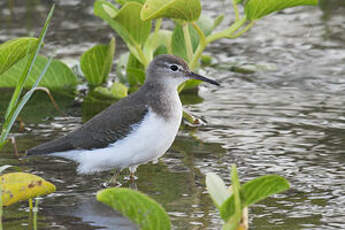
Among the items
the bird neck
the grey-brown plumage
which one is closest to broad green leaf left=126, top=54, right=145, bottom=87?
the bird neck

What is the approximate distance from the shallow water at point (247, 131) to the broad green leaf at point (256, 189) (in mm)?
1001

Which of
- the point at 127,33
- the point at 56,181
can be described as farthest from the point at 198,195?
the point at 127,33

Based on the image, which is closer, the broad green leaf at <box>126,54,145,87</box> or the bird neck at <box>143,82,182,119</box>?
the bird neck at <box>143,82,182,119</box>

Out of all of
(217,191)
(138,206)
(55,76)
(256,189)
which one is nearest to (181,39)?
(55,76)

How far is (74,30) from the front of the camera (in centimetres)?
1082

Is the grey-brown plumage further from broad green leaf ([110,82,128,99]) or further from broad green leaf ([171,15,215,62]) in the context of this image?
broad green leaf ([171,15,215,62])

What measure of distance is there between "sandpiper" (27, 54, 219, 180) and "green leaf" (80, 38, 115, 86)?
1.89m

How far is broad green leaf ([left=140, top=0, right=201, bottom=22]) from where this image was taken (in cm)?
625

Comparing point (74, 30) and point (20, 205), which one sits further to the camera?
point (74, 30)

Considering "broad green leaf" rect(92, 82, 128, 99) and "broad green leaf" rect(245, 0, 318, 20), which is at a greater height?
"broad green leaf" rect(245, 0, 318, 20)

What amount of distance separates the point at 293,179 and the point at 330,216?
811mm

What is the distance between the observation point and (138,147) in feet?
18.5

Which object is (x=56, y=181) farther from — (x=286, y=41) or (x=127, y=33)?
A: (x=286, y=41)

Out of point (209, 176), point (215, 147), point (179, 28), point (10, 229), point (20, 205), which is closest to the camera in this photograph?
point (209, 176)
